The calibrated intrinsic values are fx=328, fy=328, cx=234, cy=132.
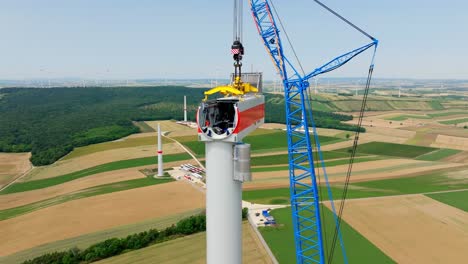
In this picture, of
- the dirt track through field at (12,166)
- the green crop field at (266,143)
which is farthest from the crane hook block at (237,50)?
the green crop field at (266,143)


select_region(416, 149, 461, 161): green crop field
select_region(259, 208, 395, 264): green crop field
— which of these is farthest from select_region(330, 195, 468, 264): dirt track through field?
select_region(416, 149, 461, 161): green crop field

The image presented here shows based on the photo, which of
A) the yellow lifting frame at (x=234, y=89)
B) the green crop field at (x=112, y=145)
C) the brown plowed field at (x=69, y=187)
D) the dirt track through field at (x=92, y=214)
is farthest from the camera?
the green crop field at (x=112, y=145)

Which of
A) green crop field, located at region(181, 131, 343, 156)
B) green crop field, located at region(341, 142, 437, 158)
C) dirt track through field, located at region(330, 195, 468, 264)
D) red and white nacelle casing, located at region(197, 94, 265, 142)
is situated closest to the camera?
red and white nacelle casing, located at region(197, 94, 265, 142)

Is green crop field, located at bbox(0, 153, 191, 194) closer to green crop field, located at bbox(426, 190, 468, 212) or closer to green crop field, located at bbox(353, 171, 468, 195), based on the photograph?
green crop field, located at bbox(353, 171, 468, 195)

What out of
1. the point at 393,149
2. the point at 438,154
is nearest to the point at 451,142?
the point at 438,154

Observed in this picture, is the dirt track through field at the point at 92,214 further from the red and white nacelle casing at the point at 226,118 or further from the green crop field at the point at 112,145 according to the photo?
the green crop field at the point at 112,145

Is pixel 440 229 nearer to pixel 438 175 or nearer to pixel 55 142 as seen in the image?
pixel 438 175
